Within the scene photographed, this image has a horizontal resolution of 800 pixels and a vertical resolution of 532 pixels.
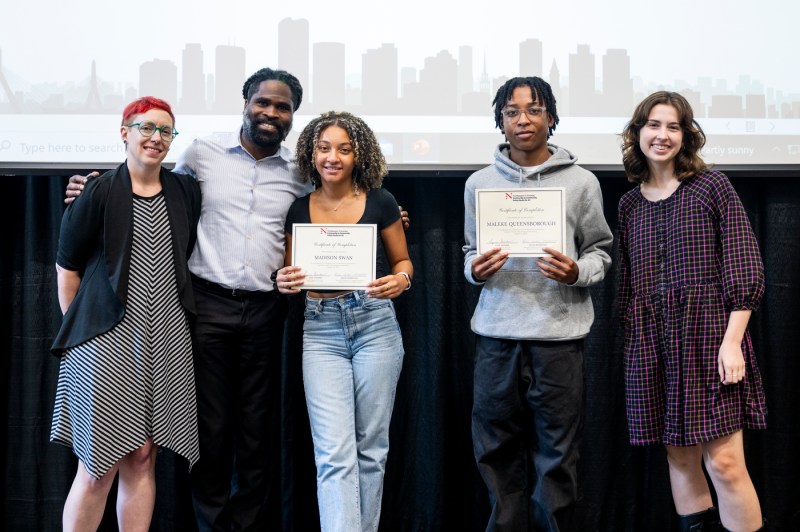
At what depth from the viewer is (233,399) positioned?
2.28m

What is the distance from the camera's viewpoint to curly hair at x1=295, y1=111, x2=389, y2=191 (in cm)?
224

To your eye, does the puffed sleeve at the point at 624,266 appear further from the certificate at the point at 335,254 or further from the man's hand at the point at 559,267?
the certificate at the point at 335,254

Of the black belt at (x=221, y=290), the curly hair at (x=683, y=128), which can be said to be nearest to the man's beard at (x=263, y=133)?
the black belt at (x=221, y=290)

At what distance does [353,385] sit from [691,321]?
3.63 ft

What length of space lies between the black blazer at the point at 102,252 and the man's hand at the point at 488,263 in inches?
35.9

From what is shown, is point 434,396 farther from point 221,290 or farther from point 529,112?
point 529,112

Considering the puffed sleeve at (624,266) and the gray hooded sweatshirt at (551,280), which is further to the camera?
the puffed sleeve at (624,266)

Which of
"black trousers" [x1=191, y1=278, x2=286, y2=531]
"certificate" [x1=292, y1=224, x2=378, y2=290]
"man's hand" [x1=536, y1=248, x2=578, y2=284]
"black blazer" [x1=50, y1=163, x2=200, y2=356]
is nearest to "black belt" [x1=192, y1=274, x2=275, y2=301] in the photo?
"black trousers" [x1=191, y1=278, x2=286, y2=531]

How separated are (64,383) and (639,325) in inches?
72.2

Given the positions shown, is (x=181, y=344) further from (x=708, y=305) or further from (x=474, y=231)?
(x=708, y=305)

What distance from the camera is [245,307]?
2.21 metres

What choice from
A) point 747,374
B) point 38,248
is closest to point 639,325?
point 747,374

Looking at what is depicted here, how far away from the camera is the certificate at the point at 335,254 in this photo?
6.92 feet

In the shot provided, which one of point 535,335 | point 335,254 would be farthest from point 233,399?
point 535,335
